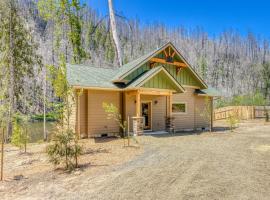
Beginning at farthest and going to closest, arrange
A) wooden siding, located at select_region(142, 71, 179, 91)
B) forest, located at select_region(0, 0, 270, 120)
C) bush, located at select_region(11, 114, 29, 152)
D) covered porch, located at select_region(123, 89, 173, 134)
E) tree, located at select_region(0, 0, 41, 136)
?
forest, located at select_region(0, 0, 270, 120) < tree, located at select_region(0, 0, 41, 136) < covered porch, located at select_region(123, 89, 173, 134) < wooden siding, located at select_region(142, 71, 179, 91) < bush, located at select_region(11, 114, 29, 152)

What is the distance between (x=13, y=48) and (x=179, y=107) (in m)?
12.1

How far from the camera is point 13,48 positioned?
14.2m

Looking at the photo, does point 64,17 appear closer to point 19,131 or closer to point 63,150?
point 19,131

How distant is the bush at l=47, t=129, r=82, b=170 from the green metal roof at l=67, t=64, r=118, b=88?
458cm

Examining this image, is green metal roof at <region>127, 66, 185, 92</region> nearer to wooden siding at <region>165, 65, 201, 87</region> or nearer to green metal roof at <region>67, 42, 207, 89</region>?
green metal roof at <region>67, 42, 207, 89</region>

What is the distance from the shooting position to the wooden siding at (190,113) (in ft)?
47.6

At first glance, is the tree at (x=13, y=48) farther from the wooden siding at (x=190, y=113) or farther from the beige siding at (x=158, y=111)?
the wooden siding at (x=190, y=113)

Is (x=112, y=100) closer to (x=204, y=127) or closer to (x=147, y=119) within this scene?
(x=147, y=119)

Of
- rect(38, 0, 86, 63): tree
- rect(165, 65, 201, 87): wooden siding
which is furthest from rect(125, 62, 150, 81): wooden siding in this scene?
rect(38, 0, 86, 63): tree

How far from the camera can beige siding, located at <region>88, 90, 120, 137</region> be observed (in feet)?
36.5

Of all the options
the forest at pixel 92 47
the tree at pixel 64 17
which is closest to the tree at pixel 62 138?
the forest at pixel 92 47

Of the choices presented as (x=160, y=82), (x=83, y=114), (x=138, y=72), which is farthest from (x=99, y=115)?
(x=160, y=82)

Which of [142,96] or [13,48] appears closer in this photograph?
[142,96]

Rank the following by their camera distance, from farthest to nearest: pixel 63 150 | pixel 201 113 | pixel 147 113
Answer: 1. pixel 201 113
2. pixel 147 113
3. pixel 63 150
